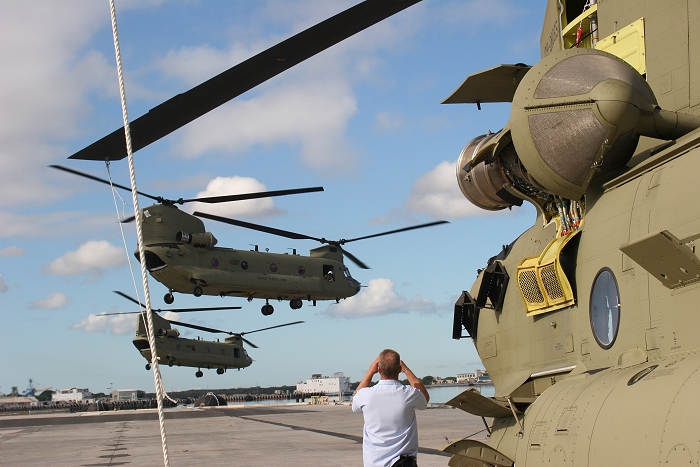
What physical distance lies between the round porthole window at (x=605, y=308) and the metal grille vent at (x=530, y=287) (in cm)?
78

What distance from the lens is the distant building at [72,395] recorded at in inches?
6278

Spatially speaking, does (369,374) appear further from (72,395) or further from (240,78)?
(72,395)

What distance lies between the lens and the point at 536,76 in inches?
223

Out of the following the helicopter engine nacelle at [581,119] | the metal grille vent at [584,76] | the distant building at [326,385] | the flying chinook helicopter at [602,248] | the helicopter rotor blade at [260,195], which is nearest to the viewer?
the flying chinook helicopter at [602,248]

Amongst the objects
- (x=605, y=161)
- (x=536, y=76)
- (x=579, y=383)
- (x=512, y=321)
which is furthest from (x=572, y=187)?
(x=512, y=321)

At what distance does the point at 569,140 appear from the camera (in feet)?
18.0

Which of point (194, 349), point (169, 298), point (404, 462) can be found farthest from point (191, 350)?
point (404, 462)

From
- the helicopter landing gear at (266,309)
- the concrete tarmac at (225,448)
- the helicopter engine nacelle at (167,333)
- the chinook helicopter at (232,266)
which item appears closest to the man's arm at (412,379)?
the concrete tarmac at (225,448)

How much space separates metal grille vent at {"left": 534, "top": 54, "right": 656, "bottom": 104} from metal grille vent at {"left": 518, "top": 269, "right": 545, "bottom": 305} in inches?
63.2

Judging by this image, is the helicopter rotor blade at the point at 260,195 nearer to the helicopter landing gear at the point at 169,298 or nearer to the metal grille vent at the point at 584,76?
the helicopter landing gear at the point at 169,298

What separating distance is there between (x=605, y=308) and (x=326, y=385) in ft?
350

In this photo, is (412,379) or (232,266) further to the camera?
(232,266)

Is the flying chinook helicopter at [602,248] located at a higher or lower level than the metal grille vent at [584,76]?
lower

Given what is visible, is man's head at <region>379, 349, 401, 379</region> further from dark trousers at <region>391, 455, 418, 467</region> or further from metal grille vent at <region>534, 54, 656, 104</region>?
metal grille vent at <region>534, 54, 656, 104</region>
